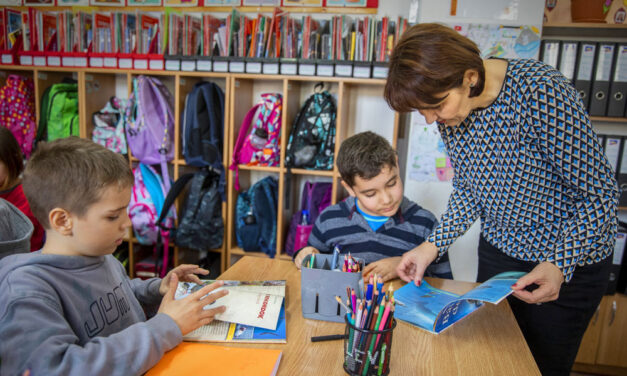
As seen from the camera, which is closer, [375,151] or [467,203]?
[467,203]

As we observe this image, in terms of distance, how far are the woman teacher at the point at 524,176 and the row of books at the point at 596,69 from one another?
1.39 m

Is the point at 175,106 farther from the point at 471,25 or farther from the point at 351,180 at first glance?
the point at 471,25

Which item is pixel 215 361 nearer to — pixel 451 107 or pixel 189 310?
pixel 189 310

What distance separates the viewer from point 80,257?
0.87 metres

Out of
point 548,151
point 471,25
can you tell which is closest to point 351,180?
point 548,151

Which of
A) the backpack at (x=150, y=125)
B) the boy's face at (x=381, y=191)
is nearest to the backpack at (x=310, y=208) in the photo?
the backpack at (x=150, y=125)

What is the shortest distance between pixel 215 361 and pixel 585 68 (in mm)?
Result: 2347

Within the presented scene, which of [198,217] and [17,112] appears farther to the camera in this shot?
[17,112]

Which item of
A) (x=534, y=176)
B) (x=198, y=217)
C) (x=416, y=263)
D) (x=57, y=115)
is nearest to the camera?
(x=534, y=176)

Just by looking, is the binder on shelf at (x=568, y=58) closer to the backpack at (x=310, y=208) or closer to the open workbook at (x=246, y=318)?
the backpack at (x=310, y=208)

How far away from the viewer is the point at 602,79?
216cm

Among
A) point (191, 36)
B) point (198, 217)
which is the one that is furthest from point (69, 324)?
point (191, 36)

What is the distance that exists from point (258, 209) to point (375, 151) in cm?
134

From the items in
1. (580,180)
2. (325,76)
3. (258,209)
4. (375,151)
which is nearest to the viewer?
(580,180)
